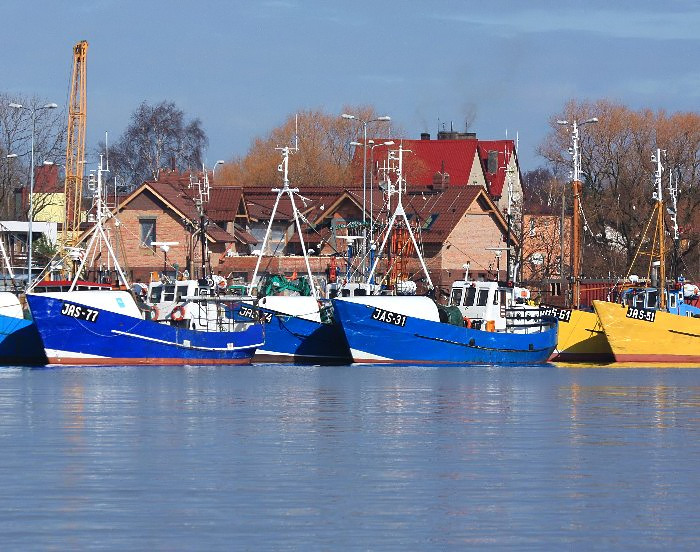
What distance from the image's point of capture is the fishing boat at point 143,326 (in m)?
58.3

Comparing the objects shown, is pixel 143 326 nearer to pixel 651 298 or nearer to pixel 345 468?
pixel 651 298

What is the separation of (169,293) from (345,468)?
3590 centimetres

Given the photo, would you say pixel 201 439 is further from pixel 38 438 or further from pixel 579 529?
pixel 579 529

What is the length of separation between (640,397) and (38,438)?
1916cm

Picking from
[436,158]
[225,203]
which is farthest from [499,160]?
[225,203]

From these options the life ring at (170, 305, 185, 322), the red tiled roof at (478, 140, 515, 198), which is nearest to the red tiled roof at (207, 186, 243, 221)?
the red tiled roof at (478, 140, 515, 198)

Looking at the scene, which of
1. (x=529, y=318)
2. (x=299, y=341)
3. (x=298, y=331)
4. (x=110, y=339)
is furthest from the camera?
(x=299, y=341)

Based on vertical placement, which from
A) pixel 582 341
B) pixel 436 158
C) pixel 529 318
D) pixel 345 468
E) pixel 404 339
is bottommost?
pixel 345 468

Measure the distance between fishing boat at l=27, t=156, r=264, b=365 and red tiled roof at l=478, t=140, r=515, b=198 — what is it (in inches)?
2818

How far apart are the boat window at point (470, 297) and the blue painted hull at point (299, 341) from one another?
5.01 meters

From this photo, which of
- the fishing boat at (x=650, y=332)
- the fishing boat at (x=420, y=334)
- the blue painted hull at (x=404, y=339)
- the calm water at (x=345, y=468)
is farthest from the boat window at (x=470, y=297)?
the calm water at (x=345, y=468)

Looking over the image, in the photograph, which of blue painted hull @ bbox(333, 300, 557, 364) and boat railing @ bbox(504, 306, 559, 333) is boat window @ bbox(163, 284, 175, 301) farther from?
boat railing @ bbox(504, 306, 559, 333)

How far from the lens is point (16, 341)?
62469 mm

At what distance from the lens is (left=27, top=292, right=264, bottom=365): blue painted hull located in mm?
58156
